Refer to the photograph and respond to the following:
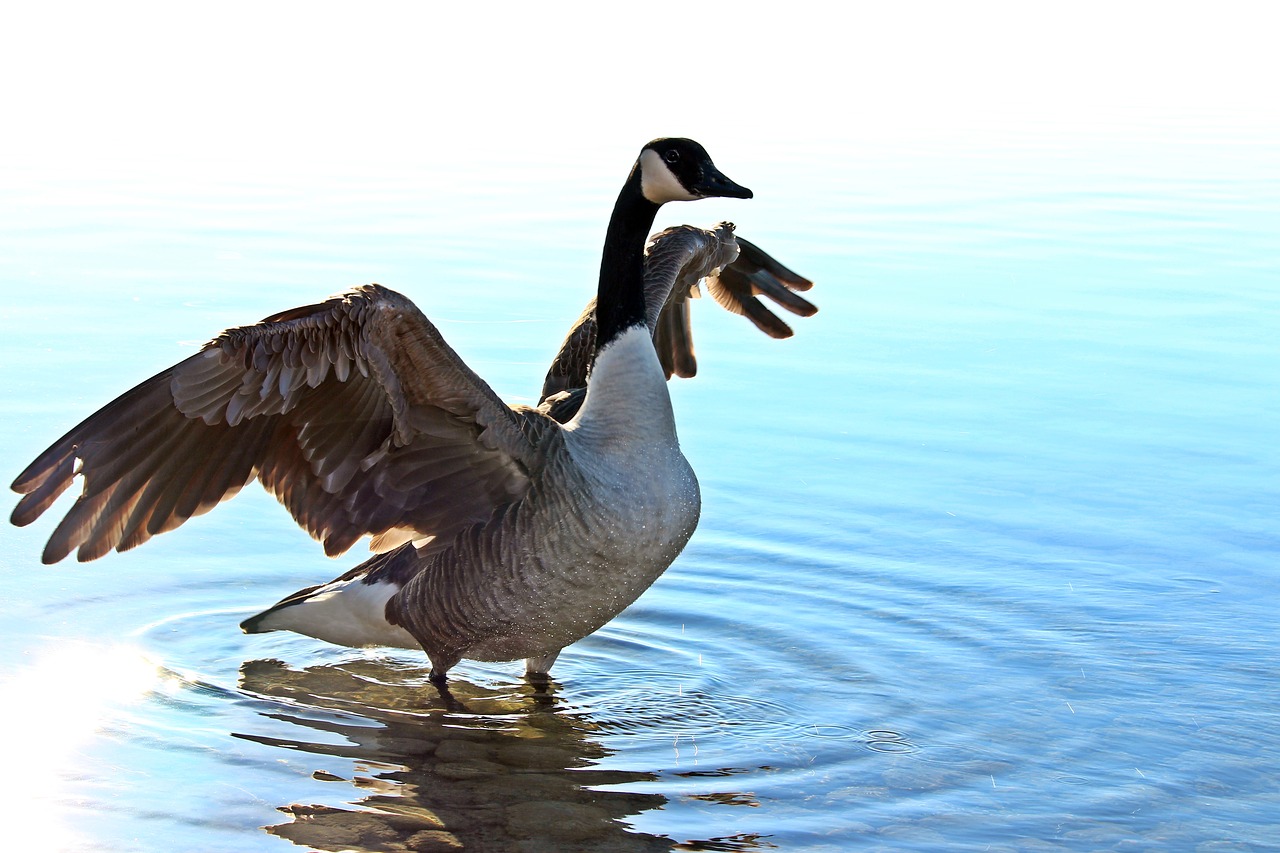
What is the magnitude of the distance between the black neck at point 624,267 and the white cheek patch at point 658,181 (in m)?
0.04

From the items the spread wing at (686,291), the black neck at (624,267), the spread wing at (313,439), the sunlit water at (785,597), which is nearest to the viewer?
the sunlit water at (785,597)

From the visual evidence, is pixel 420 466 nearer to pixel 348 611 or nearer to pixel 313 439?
pixel 313 439

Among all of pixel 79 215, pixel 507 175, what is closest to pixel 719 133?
pixel 507 175

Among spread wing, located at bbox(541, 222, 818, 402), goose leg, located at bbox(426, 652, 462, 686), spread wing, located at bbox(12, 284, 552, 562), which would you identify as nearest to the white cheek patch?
spread wing, located at bbox(541, 222, 818, 402)

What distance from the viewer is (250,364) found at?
5.57 meters

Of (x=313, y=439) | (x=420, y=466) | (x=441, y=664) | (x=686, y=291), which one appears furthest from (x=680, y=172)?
(x=441, y=664)

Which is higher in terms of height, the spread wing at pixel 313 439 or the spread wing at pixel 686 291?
the spread wing at pixel 686 291

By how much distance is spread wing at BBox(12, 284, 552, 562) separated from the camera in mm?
5531

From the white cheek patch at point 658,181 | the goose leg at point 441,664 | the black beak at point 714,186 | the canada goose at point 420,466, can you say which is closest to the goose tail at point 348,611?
the canada goose at point 420,466

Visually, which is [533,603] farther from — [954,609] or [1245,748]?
[1245,748]

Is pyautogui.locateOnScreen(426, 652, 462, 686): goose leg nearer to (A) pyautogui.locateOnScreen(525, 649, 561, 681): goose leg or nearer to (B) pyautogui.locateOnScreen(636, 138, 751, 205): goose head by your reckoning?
(A) pyautogui.locateOnScreen(525, 649, 561, 681): goose leg

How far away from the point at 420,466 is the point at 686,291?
Answer: 8.78 ft

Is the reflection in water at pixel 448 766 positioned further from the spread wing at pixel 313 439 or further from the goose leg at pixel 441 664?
the spread wing at pixel 313 439

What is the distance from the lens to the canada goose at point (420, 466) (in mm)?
5594
